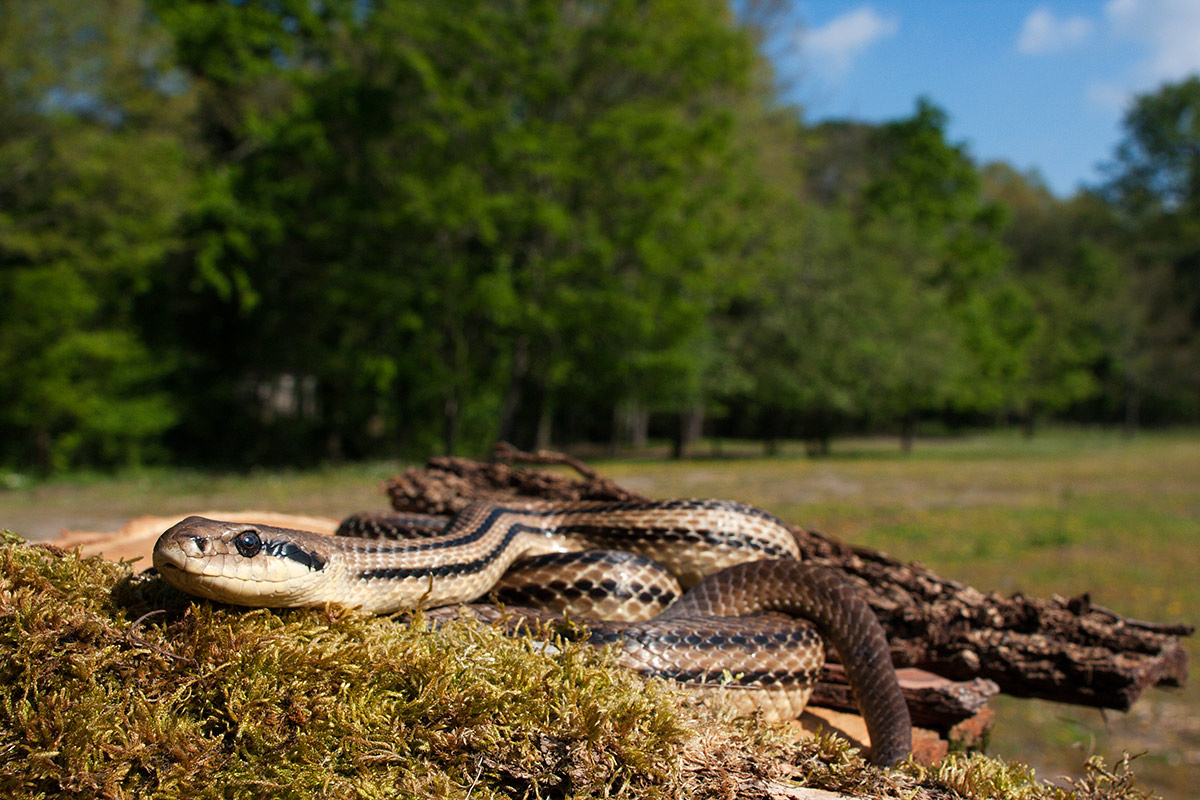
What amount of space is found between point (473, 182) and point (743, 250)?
58.4 ft

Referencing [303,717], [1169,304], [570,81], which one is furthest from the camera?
[1169,304]

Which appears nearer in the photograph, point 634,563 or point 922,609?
point 634,563

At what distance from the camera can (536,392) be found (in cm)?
3434

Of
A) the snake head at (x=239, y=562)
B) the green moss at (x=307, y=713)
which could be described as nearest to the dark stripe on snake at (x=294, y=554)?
the snake head at (x=239, y=562)

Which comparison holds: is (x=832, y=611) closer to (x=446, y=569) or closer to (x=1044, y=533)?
(x=446, y=569)

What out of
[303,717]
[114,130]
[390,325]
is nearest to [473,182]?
[390,325]

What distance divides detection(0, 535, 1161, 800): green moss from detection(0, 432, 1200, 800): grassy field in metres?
1.88

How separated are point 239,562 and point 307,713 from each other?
48 centimetres

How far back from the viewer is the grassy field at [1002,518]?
788 centimetres

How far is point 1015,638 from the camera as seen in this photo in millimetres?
4051

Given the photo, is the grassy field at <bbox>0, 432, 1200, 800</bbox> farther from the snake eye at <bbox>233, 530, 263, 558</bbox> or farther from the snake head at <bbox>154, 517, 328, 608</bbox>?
the snake eye at <bbox>233, 530, 263, 558</bbox>

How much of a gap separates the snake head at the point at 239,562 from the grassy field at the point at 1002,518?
9.66 ft

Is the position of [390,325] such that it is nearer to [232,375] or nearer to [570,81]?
[232,375]

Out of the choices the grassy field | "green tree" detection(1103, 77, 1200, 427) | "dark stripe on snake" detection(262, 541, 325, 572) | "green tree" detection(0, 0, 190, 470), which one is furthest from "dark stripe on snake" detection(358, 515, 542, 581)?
"green tree" detection(1103, 77, 1200, 427)
